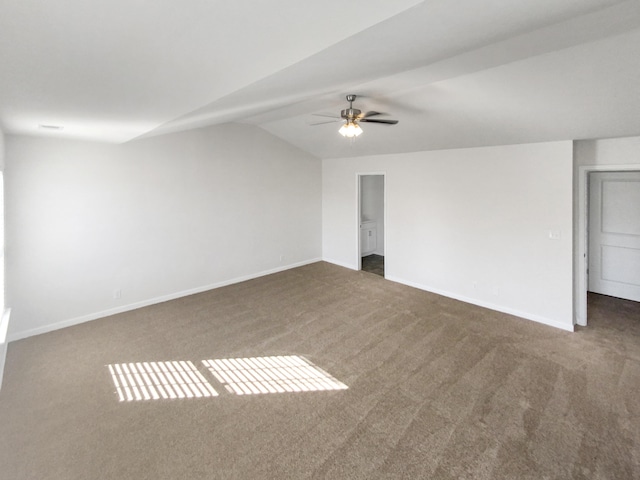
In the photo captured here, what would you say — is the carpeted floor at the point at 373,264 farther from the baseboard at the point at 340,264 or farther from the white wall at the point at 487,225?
the white wall at the point at 487,225

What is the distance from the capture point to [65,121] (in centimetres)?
283

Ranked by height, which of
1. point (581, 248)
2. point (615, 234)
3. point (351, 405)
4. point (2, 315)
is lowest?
point (351, 405)

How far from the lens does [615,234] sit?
5.02 metres

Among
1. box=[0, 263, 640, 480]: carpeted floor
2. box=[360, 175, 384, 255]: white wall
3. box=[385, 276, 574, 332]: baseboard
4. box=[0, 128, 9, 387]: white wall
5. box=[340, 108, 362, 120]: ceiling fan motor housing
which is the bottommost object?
box=[0, 263, 640, 480]: carpeted floor

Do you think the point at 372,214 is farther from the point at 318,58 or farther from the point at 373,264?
the point at 318,58

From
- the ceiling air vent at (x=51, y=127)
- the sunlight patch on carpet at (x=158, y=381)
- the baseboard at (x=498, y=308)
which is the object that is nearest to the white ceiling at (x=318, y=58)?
the ceiling air vent at (x=51, y=127)

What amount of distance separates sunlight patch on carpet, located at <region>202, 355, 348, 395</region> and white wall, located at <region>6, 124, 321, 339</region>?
2.34 m

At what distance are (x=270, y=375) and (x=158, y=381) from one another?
3.59ft

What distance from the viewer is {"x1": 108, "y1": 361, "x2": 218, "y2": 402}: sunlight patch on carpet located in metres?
2.91

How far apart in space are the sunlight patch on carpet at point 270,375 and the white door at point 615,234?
5.04 metres

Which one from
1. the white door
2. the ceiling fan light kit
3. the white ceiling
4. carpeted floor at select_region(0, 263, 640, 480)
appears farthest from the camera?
the white door

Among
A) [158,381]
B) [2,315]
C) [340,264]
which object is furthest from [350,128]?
[2,315]

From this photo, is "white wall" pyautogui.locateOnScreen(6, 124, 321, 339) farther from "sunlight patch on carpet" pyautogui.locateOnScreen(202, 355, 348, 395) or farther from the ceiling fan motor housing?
the ceiling fan motor housing

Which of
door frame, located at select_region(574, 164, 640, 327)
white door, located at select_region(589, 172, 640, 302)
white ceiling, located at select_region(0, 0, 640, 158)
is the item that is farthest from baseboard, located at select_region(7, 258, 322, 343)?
white door, located at select_region(589, 172, 640, 302)
